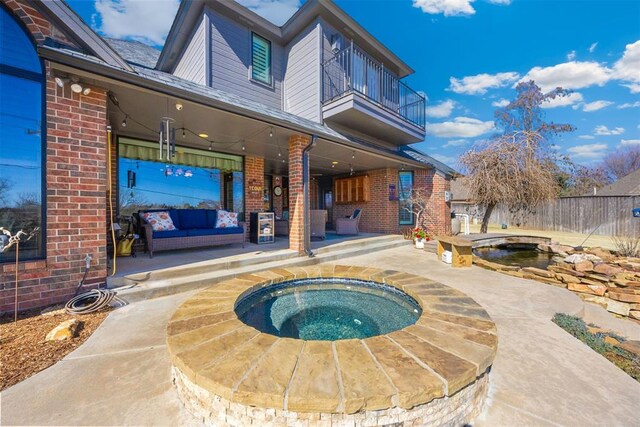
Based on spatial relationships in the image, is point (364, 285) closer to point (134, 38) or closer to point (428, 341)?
point (428, 341)

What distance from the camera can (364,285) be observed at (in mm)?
3086

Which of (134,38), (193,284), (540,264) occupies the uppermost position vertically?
(134,38)

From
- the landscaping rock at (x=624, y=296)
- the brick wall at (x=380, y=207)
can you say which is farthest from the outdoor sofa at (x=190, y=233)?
the landscaping rock at (x=624, y=296)

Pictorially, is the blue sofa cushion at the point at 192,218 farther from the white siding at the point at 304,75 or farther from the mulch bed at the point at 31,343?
the white siding at the point at 304,75

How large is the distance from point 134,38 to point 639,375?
13738mm

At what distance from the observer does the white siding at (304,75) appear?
699 cm

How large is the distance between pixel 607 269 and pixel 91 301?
9089 millimetres

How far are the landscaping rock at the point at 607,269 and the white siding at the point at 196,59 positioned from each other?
32.7 ft

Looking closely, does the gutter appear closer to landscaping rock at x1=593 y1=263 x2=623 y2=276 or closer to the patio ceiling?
the patio ceiling

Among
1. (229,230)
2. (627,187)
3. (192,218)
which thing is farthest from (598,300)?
(627,187)

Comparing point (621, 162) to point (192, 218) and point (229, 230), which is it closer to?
point (229, 230)

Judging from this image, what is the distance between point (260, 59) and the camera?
7.29 meters

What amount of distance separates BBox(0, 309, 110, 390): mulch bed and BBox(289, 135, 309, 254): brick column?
124 inches

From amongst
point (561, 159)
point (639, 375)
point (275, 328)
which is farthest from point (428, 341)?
point (561, 159)
